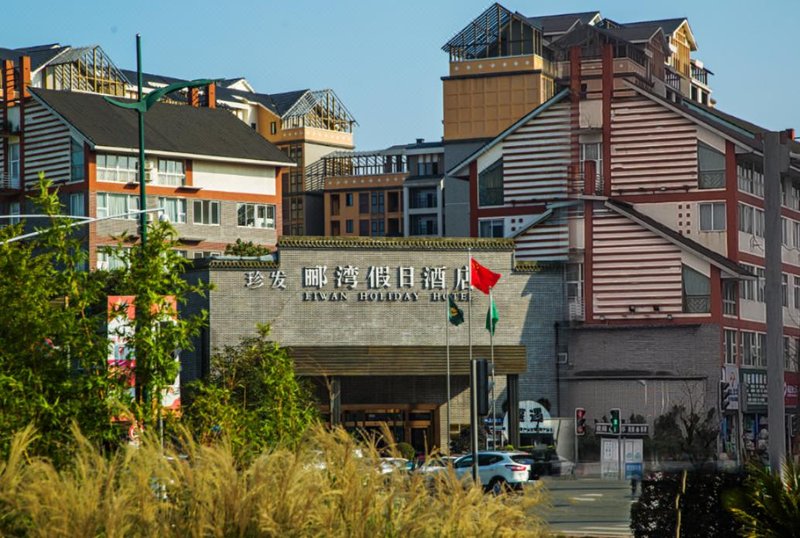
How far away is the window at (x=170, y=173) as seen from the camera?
93.8 metres

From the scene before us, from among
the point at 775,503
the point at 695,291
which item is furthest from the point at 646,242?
the point at 775,503

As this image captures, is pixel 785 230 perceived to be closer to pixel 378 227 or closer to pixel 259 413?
pixel 259 413

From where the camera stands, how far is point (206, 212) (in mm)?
96062

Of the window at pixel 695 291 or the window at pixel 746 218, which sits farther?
the window at pixel 746 218

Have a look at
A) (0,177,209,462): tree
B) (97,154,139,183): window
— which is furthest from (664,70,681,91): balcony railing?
(0,177,209,462): tree

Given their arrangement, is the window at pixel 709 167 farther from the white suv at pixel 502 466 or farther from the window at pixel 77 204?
the window at pixel 77 204

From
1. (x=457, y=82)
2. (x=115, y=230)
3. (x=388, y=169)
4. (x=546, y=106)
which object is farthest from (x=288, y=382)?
(x=388, y=169)

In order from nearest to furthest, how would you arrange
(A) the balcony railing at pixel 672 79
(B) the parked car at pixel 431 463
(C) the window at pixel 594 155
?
1. (B) the parked car at pixel 431 463
2. (C) the window at pixel 594 155
3. (A) the balcony railing at pixel 672 79

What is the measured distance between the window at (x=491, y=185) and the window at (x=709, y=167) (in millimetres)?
10930

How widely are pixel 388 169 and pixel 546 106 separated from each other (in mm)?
68125

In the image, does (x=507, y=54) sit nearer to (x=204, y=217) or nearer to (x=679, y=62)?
(x=679, y=62)

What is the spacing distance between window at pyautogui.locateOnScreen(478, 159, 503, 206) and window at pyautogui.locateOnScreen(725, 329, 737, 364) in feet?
46.2

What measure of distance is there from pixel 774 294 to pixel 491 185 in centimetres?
5827

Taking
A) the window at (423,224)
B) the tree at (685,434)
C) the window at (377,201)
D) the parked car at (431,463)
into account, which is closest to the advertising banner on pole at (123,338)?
the parked car at (431,463)
